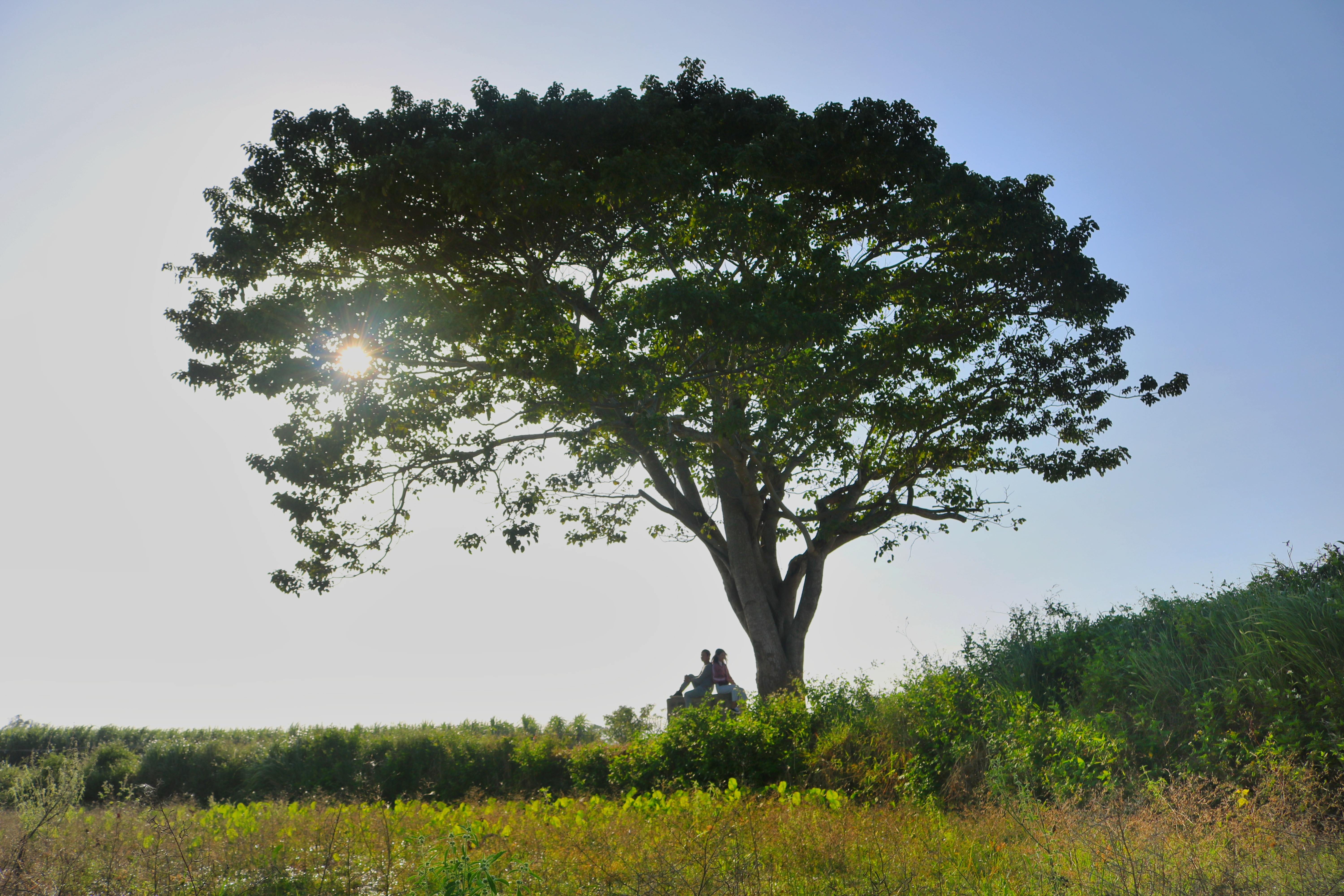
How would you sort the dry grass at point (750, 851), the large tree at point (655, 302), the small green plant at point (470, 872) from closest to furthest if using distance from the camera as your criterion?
the small green plant at point (470, 872) < the dry grass at point (750, 851) < the large tree at point (655, 302)

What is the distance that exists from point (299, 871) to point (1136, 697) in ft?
22.4

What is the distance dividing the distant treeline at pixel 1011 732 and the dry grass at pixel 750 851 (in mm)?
591

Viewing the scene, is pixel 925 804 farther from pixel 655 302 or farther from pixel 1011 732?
pixel 655 302

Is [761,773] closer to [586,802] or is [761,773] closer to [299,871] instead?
[586,802]

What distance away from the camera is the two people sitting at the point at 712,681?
13.9 metres

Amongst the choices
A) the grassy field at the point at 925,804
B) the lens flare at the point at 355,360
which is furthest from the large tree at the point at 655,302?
the grassy field at the point at 925,804

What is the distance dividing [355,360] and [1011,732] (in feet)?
30.6

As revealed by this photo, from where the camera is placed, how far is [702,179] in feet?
37.1

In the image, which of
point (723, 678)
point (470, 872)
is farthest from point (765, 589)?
point (470, 872)

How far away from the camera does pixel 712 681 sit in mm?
14094

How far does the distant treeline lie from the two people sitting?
102 cm

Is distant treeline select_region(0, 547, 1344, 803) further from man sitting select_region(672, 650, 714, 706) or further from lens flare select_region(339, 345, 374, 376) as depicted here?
lens flare select_region(339, 345, 374, 376)

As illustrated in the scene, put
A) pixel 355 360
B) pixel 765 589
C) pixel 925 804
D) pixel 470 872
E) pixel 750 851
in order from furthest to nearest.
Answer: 1. pixel 765 589
2. pixel 355 360
3. pixel 925 804
4. pixel 750 851
5. pixel 470 872

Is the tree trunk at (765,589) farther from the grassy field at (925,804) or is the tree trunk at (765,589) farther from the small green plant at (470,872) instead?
the small green plant at (470,872)
